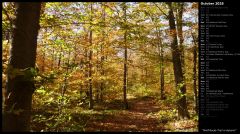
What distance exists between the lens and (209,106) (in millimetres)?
6637

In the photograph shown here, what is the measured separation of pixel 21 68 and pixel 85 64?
6541 mm

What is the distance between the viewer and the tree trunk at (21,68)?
504cm

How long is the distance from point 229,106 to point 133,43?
66.4 ft

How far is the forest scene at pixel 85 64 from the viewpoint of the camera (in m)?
5.15

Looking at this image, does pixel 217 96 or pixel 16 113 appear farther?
pixel 217 96

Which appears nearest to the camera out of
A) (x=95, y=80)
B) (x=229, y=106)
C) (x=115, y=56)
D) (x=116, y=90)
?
(x=229, y=106)

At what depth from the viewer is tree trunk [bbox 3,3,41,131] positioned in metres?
5.04

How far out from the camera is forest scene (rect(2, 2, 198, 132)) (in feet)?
16.9

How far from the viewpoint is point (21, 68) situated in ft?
16.7

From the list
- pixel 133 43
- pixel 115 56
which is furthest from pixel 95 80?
pixel 133 43

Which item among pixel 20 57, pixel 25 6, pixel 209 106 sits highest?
pixel 25 6

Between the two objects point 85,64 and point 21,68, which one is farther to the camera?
point 85,64

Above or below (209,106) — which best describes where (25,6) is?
above

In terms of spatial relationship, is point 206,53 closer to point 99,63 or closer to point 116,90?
point 99,63
